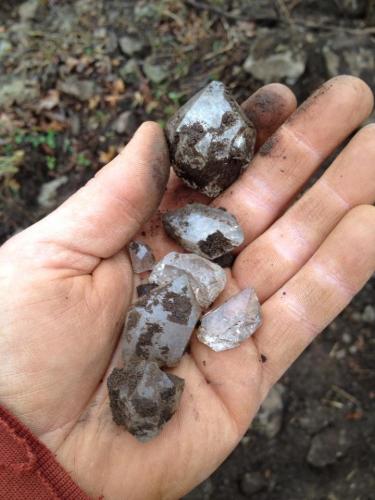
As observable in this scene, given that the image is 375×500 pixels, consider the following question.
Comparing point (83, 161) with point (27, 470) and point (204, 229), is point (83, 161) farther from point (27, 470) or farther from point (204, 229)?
point (27, 470)

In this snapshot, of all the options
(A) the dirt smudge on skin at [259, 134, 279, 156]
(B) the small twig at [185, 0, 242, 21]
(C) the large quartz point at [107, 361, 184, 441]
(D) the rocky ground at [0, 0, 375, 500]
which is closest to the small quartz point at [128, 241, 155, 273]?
(C) the large quartz point at [107, 361, 184, 441]

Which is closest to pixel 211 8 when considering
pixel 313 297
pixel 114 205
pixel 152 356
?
pixel 114 205

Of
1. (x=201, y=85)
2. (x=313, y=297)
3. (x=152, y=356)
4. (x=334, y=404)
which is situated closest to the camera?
(x=152, y=356)

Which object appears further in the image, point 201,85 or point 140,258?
point 201,85

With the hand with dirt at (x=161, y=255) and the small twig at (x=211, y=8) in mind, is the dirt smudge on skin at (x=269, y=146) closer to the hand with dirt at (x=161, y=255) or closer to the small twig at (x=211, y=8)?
the hand with dirt at (x=161, y=255)

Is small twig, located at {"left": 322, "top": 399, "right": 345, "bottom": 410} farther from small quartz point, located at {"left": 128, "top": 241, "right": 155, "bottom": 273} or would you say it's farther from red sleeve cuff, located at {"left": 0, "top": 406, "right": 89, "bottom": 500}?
red sleeve cuff, located at {"left": 0, "top": 406, "right": 89, "bottom": 500}

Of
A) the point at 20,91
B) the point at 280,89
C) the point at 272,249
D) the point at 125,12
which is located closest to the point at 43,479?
the point at 272,249
